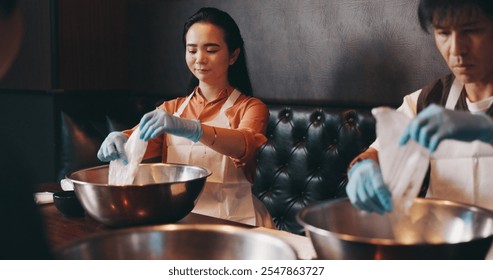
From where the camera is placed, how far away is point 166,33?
2.83 meters

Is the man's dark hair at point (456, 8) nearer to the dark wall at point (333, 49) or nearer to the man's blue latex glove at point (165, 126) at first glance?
the dark wall at point (333, 49)

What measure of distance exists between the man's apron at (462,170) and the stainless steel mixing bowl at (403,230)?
0.61 m

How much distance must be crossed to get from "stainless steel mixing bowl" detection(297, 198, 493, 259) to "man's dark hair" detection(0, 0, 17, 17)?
476 millimetres

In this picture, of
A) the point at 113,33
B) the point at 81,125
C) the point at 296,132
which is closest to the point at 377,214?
the point at 296,132

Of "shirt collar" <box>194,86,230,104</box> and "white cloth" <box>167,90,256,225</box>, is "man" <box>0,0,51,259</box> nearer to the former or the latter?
"white cloth" <box>167,90,256,225</box>

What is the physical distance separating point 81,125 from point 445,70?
160cm

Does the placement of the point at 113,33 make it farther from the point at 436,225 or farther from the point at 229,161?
the point at 436,225

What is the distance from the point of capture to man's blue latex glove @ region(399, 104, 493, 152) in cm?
Result: 90

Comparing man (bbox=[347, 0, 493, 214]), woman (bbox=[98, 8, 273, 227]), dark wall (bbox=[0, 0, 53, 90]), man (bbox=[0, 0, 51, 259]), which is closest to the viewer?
man (bbox=[0, 0, 51, 259])

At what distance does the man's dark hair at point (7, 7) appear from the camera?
0.73m

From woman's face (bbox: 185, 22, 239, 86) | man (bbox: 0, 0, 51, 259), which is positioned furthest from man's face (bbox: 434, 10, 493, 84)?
man (bbox: 0, 0, 51, 259)

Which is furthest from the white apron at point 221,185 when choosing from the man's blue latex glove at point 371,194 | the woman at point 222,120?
the man's blue latex glove at point 371,194

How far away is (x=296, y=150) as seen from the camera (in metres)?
2.17

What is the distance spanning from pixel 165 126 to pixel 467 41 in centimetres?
80
